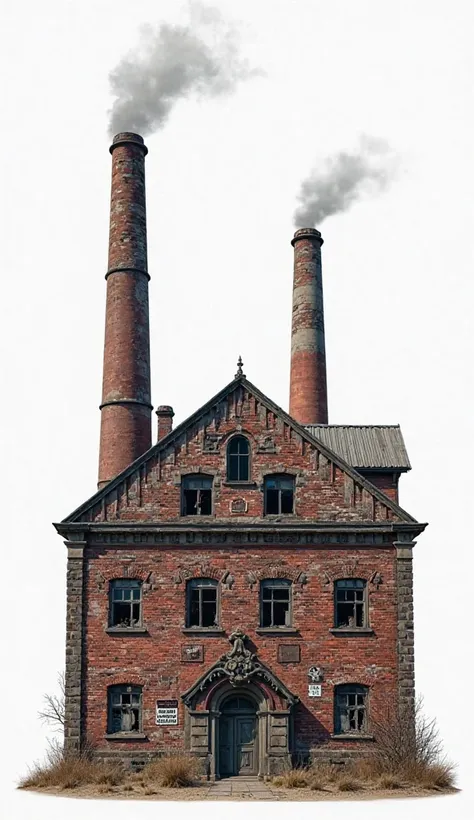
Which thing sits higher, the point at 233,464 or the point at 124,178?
the point at 124,178

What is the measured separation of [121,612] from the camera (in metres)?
28.4

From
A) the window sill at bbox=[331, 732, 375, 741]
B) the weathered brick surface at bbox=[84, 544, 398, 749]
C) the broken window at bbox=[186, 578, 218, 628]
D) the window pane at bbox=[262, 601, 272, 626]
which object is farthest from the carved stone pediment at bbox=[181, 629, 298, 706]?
the window sill at bbox=[331, 732, 375, 741]

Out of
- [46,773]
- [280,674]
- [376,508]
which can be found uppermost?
[376,508]

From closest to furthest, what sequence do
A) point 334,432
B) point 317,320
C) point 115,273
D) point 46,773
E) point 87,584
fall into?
1. point 46,773
2. point 87,584
3. point 334,432
4. point 115,273
5. point 317,320

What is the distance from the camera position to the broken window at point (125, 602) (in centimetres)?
2828

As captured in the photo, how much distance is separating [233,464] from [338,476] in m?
2.95

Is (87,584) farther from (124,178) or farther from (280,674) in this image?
(124,178)

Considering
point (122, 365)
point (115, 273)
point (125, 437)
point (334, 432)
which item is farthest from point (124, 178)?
point (334, 432)

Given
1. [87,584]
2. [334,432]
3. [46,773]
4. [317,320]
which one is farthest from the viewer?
[317,320]

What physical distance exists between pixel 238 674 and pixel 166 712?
2.22 metres

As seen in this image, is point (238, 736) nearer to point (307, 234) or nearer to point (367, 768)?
point (367, 768)

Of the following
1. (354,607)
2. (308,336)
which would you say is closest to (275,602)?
(354,607)

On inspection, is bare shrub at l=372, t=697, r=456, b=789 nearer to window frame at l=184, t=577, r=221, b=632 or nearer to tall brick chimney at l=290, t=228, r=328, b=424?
window frame at l=184, t=577, r=221, b=632

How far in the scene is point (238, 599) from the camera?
92.5ft
